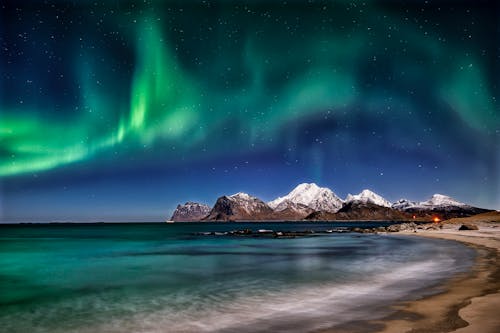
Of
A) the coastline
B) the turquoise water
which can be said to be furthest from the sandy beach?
the turquoise water

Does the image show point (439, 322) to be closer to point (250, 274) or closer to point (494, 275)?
point (494, 275)

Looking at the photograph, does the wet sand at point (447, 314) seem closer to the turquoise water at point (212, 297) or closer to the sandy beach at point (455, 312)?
the sandy beach at point (455, 312)

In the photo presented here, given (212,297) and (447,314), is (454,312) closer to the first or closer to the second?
(447,314)

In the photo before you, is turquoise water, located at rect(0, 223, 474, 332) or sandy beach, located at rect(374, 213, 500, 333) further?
turquoise water, located at rect(0, 223, 474, 332)

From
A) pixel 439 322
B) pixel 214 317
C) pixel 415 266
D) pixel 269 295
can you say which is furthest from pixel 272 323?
pixel 415 266

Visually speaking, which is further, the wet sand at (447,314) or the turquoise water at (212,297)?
the turquoise water at (212,297)

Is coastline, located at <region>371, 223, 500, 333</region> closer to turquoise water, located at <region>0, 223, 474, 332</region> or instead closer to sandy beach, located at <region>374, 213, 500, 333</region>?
sandy beach, located at <region>374, 213, 500, 333</region>

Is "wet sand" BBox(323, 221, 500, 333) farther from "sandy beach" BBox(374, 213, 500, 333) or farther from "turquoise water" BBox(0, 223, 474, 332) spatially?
"turquoise water" BBox(0, 223, 474, 332)

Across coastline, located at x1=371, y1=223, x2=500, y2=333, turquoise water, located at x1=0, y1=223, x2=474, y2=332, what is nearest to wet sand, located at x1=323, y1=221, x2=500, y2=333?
coastline, located at x1=371, y1=223, x2=500, y2=333

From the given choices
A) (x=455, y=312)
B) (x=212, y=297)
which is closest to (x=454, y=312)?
(x=455, y=312)

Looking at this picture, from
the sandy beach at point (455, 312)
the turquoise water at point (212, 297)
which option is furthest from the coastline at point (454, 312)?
the turquoise water at point (212, 297)

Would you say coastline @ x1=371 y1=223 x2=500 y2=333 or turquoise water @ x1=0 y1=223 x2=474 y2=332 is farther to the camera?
turquoise water @ x1=0 y1=223 x2=474 y2=332

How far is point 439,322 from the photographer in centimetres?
1047

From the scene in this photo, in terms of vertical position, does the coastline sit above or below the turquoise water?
above
